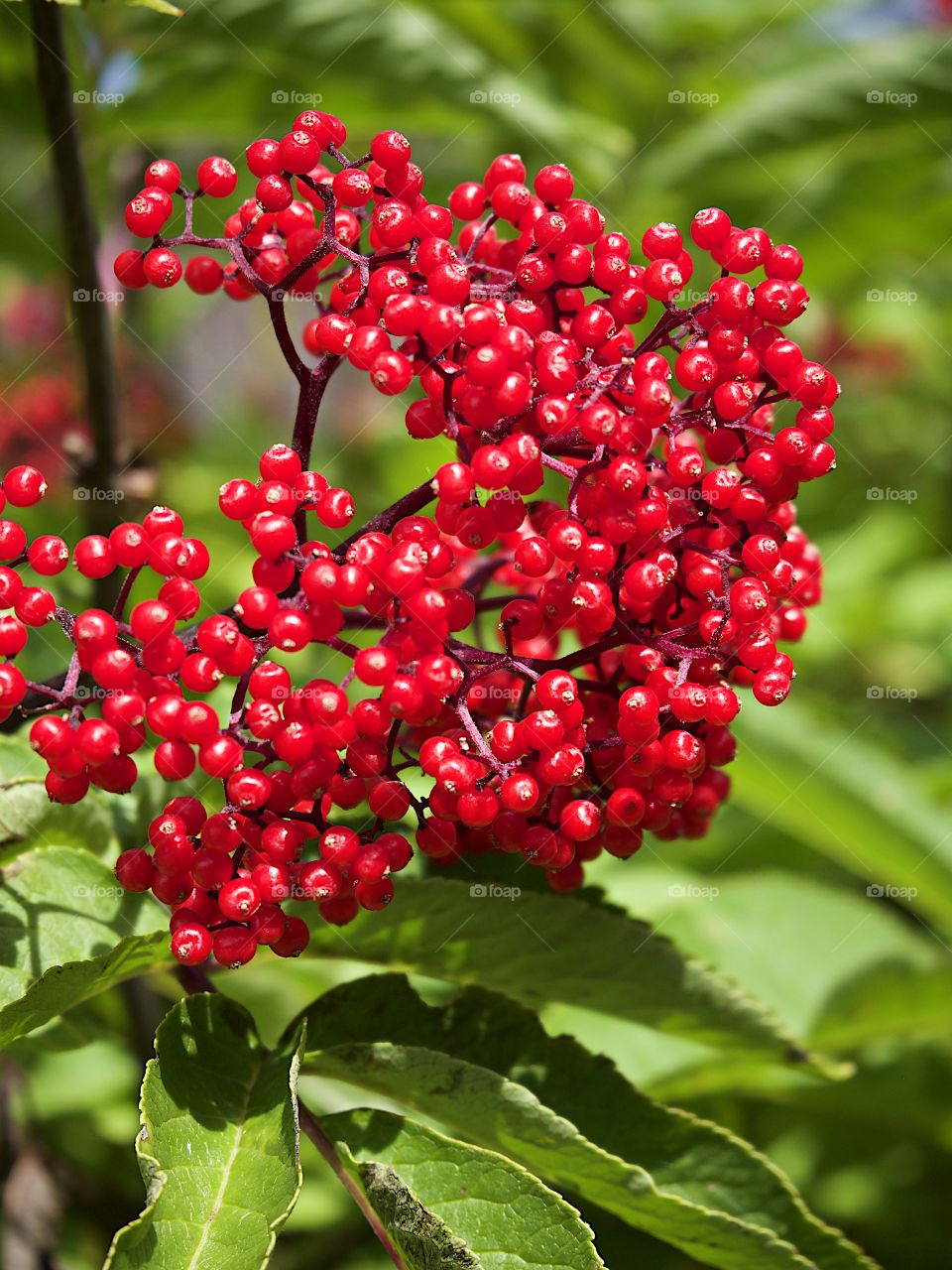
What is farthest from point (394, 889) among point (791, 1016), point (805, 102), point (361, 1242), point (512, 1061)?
point (805, 102)

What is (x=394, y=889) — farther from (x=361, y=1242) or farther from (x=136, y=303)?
(x=136, y=303)

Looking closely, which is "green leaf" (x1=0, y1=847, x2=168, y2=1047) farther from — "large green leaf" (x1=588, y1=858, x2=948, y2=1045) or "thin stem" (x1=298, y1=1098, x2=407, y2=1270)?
"large green leaf" (x1=588, y1=858, x2=948, y2=1045)

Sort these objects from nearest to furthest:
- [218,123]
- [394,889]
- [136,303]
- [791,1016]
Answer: [394,889] < [791,1016] < [218,123] < [136,303]

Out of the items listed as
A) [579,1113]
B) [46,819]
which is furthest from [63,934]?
[579,1113]

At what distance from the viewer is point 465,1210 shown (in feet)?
6.15

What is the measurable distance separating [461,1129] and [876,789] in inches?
80.7

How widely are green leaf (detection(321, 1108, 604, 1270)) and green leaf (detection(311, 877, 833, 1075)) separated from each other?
1.11 ft

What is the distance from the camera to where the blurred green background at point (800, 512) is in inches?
139

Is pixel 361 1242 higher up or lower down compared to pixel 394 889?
lower down

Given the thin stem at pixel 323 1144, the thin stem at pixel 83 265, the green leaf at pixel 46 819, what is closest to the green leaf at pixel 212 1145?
the thin stem at pixel 323 1144

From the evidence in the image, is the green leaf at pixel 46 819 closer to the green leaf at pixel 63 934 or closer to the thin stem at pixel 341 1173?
the green leaf at pixel 63 934

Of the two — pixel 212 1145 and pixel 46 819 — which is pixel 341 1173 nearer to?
pixel 212 1145

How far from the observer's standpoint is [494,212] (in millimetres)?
2217

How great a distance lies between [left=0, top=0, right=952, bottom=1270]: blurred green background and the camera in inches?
139
